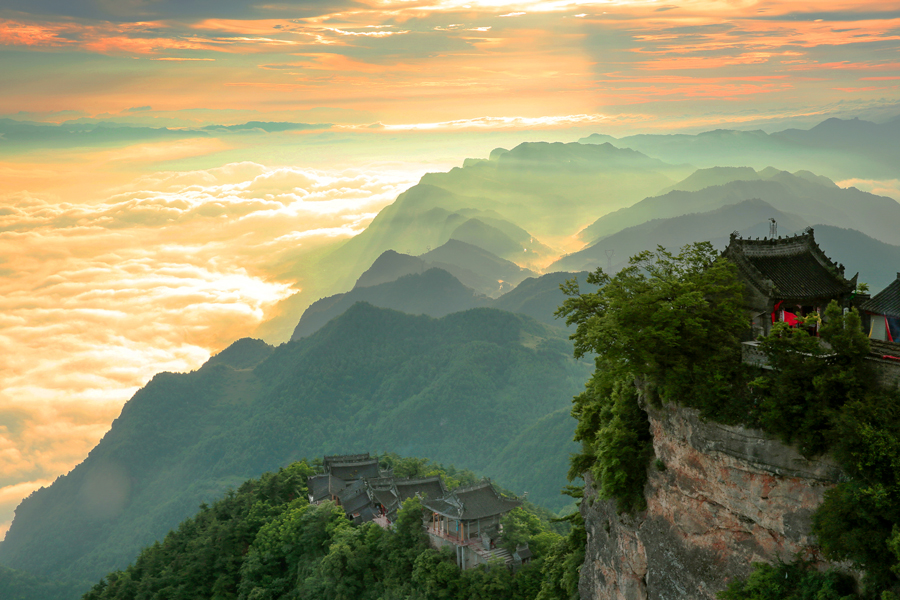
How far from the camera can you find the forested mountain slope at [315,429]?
15412 cm

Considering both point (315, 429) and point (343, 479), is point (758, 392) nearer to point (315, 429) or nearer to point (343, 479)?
point (343, 479)

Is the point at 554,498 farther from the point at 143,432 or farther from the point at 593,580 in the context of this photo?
the point at 143,432

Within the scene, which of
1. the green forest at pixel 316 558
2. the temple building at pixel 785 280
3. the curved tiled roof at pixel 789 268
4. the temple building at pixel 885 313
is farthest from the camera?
the green forest at pixel 316 558

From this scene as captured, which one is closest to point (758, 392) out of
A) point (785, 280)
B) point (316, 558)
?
point (785, 280)

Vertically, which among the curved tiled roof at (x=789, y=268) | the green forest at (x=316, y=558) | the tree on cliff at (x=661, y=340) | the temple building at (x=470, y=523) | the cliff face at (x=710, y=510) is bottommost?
the green forest at (x=316, y=558)

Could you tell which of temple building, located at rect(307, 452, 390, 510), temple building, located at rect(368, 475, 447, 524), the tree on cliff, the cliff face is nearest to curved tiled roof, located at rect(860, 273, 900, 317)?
the tree on cliff

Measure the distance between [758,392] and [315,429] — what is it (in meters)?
161

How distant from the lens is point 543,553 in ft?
146

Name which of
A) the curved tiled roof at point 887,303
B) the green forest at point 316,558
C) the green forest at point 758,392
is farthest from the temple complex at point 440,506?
the curved tiled roof at point 887,303

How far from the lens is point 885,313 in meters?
24.5

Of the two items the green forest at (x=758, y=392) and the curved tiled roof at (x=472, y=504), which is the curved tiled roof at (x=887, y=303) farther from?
the curved tiled roof at (x=472, y=504)

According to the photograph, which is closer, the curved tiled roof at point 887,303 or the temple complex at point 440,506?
the curved tiled roof at point 887,303

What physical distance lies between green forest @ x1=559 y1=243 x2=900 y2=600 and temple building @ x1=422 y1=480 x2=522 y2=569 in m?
18.7

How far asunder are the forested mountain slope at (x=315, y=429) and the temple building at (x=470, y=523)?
3507 inches
